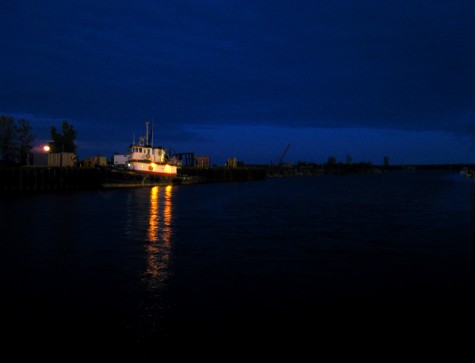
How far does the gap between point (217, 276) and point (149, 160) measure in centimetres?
5992

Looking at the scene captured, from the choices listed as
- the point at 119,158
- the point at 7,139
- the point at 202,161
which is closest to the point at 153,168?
the point at 119,158

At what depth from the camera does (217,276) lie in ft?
48.9

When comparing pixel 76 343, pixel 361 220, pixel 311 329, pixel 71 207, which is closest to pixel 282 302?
pixel 311 329

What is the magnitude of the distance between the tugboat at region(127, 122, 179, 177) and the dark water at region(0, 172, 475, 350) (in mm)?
42031

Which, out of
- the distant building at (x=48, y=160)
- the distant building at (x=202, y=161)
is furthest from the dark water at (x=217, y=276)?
Result: the distant building at (x=202, y=161)

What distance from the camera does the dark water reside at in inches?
414

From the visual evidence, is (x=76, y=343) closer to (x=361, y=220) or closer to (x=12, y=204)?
(x=361, y=220)

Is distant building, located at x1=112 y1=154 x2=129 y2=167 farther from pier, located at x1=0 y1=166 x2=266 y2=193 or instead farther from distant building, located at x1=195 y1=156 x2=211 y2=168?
distant building, located at x1=195 y1=156 x2=211 y2=168

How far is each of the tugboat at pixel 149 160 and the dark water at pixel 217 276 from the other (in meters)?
42.0

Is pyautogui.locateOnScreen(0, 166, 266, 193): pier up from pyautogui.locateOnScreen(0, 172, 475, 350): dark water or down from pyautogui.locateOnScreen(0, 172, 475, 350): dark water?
up

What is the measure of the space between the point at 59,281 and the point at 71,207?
25369 millimetres

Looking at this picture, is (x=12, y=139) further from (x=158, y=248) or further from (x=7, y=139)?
(x=158, y=248)

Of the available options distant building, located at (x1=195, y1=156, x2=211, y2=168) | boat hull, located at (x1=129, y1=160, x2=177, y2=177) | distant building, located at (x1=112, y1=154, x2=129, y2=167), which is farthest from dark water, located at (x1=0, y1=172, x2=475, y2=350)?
distant building, located at (x1=195, y1=156, x2=211, y2=168)

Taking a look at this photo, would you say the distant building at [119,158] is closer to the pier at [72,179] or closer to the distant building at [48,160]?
the pier at [72,179]
